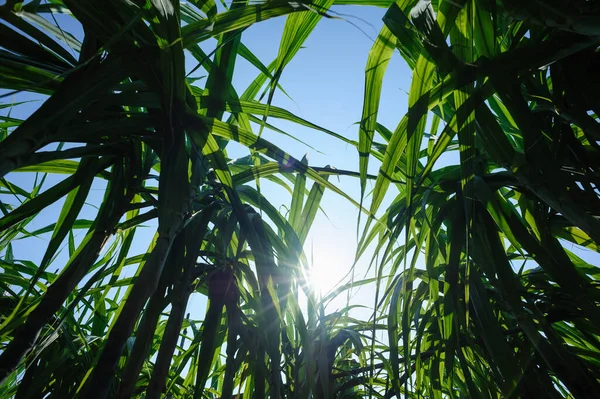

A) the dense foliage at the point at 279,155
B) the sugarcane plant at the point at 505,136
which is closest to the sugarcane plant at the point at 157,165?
the dense foliage at the point at 279,155

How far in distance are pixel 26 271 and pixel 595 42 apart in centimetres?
132

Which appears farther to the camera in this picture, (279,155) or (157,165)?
(157,165)

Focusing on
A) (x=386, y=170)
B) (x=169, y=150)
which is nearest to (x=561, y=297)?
(x=386, y=170)

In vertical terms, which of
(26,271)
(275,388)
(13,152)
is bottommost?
(275,388)

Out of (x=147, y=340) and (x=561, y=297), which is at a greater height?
Answer: (x=561, y=297)

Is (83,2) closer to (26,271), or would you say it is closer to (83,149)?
(83,149)

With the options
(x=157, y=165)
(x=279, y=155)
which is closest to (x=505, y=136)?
(x=279, y=155)

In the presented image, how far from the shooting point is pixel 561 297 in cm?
79

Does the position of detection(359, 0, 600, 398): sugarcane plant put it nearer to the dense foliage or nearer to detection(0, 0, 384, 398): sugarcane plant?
the dense foliage

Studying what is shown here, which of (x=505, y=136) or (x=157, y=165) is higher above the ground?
(x=157, y=165)

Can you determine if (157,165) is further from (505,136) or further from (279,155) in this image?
(505,136)

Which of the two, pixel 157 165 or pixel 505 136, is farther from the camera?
pixel 157 165

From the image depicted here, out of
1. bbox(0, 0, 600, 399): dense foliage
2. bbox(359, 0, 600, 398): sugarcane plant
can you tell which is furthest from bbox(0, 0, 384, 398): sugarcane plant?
bbox(359, 0, 600, 398): sugarcane plant

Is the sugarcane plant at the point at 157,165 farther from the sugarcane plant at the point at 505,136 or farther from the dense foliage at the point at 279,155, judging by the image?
the sugarcane plant at the point at 505,136
